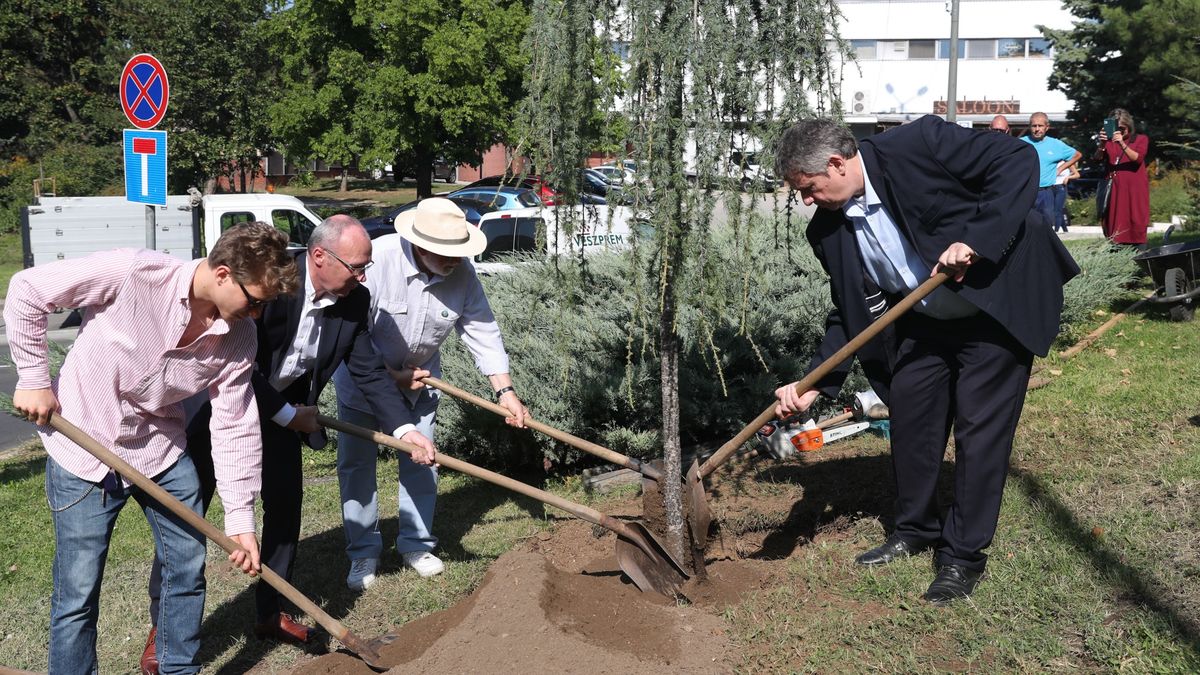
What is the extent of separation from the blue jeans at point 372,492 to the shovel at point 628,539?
24.3 inches

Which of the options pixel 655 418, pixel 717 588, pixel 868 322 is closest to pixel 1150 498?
pixel 868 322

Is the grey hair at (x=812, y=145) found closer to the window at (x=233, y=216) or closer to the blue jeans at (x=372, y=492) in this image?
the blue jeans at (x=372, y=492)

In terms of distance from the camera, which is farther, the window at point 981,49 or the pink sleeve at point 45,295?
Answer: the window at point 981,49

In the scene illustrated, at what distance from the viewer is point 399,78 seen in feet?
71.5

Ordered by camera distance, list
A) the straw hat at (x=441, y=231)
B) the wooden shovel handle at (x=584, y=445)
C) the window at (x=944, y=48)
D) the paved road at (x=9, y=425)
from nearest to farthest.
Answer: the straw hat at (x=441, y=231) < the wooden shovel handle at (x=584, y=445) < the paved road at (x=9, y=425) < the window at (x=944, y=48)

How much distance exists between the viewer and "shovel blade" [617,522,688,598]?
438 centimetres

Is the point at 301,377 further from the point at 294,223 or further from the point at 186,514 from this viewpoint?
the point at 294,223

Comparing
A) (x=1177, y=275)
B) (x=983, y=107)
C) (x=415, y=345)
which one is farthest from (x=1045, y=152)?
(x=983, y=107)

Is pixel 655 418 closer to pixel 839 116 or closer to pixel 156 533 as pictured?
pixel 839 116

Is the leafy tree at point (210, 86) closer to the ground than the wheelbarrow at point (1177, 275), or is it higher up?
higher up

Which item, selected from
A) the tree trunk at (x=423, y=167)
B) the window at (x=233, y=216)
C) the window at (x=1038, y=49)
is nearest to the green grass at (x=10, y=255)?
the window at (x=233, y=216)

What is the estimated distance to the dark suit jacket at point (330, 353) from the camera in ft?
13.6

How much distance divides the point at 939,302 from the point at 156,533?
9.99 feet

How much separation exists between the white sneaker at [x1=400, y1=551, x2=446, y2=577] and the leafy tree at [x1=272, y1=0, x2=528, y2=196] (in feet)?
55.6
